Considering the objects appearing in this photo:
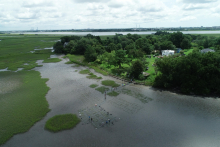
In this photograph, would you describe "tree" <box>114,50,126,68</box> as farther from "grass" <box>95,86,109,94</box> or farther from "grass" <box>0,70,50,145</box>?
"grass" <box>0,70,50,145</box>

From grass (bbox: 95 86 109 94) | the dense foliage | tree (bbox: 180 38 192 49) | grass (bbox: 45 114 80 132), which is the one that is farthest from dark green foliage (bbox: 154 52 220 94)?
tree (bbox: 180 38 192 49)

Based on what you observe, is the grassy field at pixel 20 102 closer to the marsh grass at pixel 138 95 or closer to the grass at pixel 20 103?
the grass at pixel 20 103

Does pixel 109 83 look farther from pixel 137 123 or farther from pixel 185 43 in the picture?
pixel 185 43

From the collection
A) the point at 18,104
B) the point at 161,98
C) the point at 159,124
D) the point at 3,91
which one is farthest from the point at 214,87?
the point at 3,91

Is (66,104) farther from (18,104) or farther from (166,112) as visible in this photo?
(166,112)

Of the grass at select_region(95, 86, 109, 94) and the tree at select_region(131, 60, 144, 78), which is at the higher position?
the tree at select_region(131, 60, 144, 78)

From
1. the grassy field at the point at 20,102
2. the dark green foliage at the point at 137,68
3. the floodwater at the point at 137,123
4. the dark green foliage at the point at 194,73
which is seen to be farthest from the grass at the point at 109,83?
the grassy field at the point at 20,102
